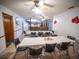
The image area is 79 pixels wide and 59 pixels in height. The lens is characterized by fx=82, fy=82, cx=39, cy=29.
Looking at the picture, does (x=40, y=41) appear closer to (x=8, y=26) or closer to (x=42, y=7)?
(x=42, y=7)

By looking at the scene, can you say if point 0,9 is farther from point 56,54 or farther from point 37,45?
point 56,54

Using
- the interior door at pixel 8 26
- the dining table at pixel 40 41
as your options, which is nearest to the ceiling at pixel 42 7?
the interior door at pixel 8 26

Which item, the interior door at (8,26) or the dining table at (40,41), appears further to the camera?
the interior door at (8,26)

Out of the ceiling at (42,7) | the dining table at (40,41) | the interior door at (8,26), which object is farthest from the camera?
the interior door at (8,26)

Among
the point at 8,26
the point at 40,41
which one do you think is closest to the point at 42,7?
the point at 40,41

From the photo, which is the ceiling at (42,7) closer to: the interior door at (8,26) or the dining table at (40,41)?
the interior door at (8,26)

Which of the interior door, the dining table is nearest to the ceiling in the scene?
the interior door

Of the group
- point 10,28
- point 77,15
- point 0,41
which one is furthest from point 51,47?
point 10,28

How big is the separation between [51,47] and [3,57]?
6.50 ft

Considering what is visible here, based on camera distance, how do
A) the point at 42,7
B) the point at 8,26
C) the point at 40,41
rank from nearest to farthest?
the point at 40,41, the point at 42,7, the point at 8,26

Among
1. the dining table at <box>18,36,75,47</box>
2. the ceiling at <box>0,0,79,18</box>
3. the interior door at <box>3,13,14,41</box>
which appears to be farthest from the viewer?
the interior door at <box>3,13,14,41</box>

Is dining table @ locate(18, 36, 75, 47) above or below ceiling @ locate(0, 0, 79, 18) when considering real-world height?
below

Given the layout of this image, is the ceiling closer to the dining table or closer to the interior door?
the interior door

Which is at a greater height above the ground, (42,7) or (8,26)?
(42,7)
